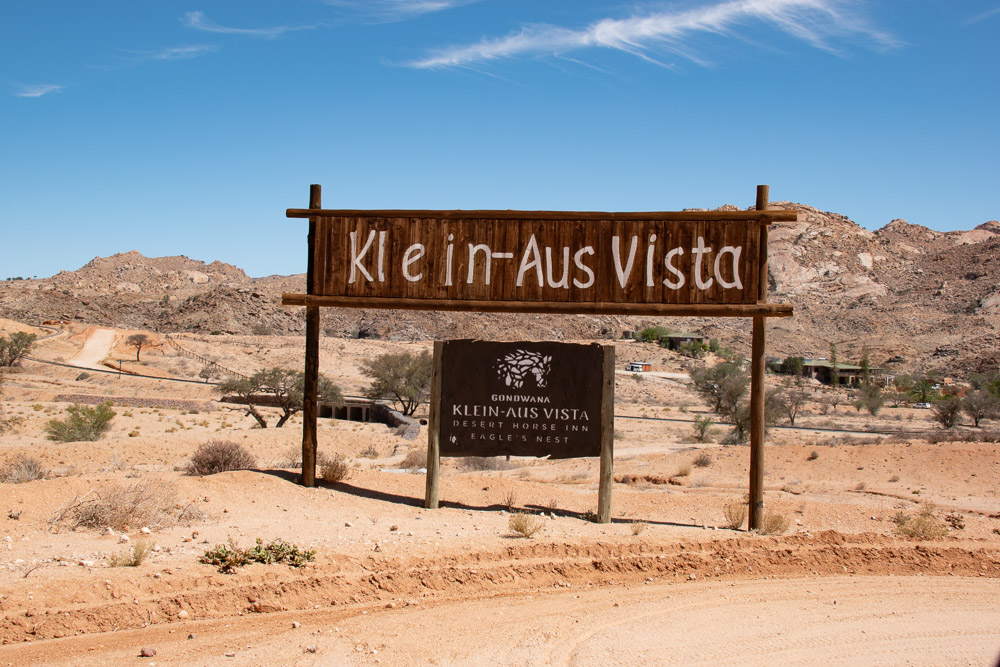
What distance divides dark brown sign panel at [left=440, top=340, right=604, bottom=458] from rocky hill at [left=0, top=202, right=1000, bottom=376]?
250 ft

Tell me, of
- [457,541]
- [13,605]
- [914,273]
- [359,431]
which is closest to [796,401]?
[359,431]

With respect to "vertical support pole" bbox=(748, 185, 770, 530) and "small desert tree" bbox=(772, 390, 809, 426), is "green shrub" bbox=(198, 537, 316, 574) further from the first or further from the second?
"small desert tree" bbox=(772, 390, 809, 426)

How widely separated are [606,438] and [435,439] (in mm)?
2423

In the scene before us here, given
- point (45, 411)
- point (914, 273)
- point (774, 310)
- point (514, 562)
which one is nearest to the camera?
point (514, 562)

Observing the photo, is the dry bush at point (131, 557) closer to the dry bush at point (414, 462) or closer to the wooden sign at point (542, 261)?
the wooden sign at point (542, 261)

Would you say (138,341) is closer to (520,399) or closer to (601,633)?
(520,399)

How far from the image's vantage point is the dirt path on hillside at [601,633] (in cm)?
598

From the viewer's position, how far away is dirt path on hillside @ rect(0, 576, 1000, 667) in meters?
5.98

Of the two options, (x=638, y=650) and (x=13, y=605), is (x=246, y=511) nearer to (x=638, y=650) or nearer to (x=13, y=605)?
(x=13, y=605)

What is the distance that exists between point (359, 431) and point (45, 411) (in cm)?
1394

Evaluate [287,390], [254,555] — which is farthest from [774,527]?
[287,390]

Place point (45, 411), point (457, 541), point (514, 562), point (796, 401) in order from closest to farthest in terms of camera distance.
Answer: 1. point (514, 562)
2. point (457, 541)
3. point (45, 411)
4. point (796, 401)

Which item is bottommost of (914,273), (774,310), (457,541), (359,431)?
(359,431)

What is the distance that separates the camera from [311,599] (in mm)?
7203
